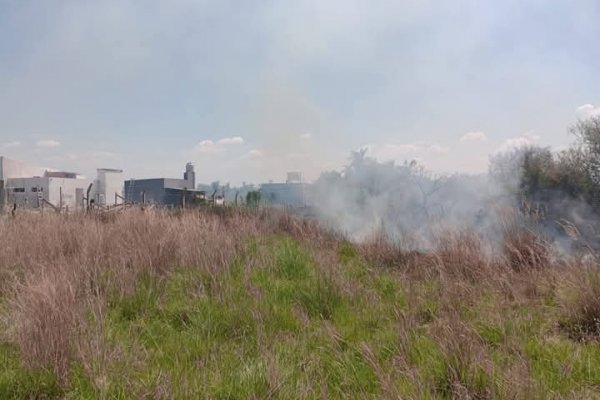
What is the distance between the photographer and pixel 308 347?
3.01 metres

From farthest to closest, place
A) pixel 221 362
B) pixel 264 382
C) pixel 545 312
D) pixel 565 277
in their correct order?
1. pixel 565 277
2. pixel 545 312
3. pixel 221 362
4. pixel 264 382

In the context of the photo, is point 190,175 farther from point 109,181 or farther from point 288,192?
point 288,192

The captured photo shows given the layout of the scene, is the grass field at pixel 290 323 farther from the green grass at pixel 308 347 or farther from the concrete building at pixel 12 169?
the concrete building at pixel 12 169

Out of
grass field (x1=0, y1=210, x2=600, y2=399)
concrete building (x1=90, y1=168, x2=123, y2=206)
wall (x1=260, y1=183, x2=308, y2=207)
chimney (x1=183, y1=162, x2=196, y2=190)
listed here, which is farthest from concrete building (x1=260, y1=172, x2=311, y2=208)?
concrete building (x1=90, y1=168, x2=123, y2=206)

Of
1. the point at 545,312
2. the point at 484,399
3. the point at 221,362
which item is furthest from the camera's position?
the point at 545,312

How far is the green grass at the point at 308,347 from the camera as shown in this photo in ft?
7.64

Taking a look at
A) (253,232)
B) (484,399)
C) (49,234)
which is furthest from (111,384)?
(253,232)

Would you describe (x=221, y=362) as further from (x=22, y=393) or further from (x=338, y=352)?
(x=22, y=393)

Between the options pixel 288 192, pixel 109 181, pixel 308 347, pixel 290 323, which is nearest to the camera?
pixel 308 347

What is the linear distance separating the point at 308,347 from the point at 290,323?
1.48 feet

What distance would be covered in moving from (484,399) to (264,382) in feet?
3.77

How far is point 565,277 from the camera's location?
398 centimetres

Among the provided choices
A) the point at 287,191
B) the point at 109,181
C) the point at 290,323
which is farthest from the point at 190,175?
the point at 290,323

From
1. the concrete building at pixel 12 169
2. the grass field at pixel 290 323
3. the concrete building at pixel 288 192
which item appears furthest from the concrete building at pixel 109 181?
the grass field at pixel 290 323
